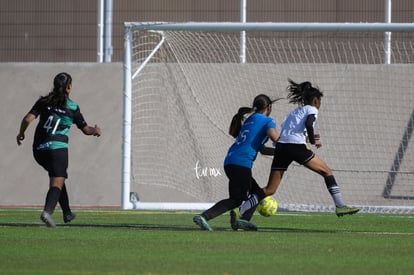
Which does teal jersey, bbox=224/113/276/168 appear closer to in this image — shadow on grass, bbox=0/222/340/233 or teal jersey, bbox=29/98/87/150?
shadow on grass, bbox=0/222/340/233

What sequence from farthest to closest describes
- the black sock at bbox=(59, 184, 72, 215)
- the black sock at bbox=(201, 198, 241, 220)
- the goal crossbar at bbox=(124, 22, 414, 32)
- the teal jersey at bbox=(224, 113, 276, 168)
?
→ the goal crossbar at bbox=(124, 22, 414, 32) → the black sock at bbox=(59, 184, 72, 215) → the teal jersey at bbox=(224, 113, 276, 168) → the black sock at bbox=(201, 198, 241, 220)

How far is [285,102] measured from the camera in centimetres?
Answer: 2056

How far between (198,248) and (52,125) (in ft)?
11.0

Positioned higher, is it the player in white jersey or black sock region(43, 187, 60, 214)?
the player in white jersey

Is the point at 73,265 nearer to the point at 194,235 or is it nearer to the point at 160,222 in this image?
the point at 194,235

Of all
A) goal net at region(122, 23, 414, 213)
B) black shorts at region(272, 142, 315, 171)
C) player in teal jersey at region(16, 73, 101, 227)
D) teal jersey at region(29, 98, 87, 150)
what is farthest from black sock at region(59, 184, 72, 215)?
goal net at region(122, 23, 414, 213)

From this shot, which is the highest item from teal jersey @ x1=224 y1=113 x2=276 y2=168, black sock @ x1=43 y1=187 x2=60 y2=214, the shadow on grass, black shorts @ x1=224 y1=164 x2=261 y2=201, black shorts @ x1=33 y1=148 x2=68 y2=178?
teal jersey @ x1=224 y1=113 x2=276 y2=168

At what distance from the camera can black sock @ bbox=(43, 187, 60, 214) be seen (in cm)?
1232

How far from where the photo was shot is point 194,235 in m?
11.5

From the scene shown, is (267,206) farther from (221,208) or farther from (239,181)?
(221,208)

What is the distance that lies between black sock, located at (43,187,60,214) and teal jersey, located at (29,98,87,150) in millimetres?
501

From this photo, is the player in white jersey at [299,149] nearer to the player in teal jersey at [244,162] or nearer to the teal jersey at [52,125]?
the player in teal jersey at [244,162]

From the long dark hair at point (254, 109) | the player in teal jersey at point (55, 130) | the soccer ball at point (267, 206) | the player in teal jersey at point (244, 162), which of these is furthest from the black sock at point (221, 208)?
the player in teal jersey at point (55, 130)

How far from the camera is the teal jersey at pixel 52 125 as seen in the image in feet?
41.4
